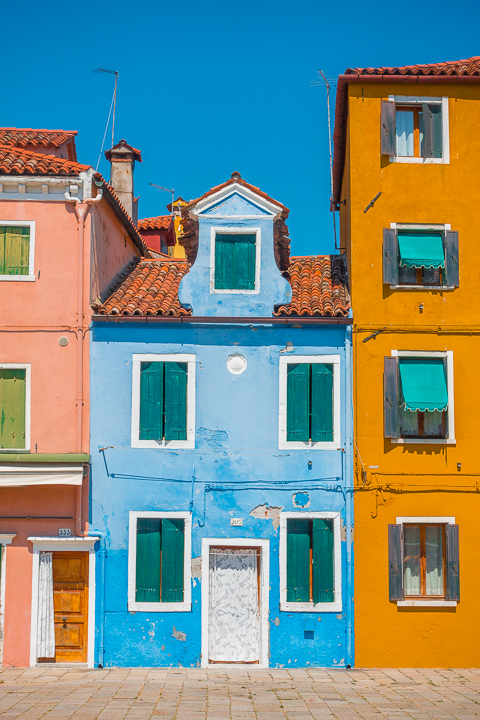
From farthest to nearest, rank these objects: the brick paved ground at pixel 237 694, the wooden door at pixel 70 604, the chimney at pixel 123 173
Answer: the chimney at pixel 123 173 < the wooden door at pixel 70 604 < the brick paved ground at pixel 237 694

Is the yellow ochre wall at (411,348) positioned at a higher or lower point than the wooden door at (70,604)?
higher

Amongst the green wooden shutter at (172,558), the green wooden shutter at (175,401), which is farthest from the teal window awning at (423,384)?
the green wooden shutter at (172,558)

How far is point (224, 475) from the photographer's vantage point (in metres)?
15.6

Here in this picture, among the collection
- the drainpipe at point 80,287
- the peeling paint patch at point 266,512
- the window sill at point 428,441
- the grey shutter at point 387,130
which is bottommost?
the peeling paint patch at point 266,512

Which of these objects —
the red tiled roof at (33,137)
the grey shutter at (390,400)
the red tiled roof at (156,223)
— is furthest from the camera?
the red tiled roof at (156,223)

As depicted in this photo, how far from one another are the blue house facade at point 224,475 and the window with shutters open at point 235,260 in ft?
0.15

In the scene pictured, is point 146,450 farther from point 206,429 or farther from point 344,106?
point 344,106

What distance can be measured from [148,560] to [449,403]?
23.2ft

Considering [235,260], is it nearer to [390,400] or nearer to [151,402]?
[151,402]

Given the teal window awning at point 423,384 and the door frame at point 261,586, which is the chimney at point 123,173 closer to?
the teal window awning at point 423,384

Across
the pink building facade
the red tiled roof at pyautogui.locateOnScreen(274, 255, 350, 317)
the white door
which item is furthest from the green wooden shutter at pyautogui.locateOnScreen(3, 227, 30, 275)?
the white door

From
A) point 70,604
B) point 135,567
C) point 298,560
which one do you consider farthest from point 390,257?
point 70,604

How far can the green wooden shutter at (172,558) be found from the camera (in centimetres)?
1522

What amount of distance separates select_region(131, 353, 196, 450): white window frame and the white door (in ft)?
7.83
